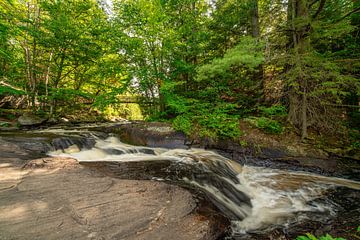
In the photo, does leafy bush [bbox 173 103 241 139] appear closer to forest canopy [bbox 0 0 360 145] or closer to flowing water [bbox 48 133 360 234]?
forest canopy [bbox 0 0 360 145]

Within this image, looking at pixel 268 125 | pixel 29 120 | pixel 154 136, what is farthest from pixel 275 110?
pixel 29 120

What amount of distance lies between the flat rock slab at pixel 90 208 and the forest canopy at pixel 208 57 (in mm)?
4368

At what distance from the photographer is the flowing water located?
11.0ft

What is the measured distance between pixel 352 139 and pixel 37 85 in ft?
49.9

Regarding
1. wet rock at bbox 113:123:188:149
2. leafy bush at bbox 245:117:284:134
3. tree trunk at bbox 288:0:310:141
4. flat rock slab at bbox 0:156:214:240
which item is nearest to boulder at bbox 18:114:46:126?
wet rock at bbox 113:123:188:149

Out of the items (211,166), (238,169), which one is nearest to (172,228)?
(211,166)

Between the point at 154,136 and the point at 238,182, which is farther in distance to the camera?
the point at 154,136

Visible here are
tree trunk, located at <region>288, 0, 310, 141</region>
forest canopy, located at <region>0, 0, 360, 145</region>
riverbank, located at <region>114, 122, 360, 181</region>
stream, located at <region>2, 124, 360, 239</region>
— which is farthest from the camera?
tree trunk, located at <region>288, 0, 310, 141</region>

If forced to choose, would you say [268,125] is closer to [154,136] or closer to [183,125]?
[183,125]

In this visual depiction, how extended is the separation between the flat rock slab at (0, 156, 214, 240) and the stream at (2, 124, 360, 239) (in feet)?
2.36

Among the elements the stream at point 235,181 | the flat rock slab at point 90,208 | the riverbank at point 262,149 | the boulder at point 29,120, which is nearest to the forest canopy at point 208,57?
the riverbank at point 262,149

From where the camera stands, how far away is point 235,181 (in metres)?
4.73

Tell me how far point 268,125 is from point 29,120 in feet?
35.7

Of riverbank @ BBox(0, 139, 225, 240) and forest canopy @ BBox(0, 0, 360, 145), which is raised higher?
forest canopy @ BBox(0, 0, 360, 145)
